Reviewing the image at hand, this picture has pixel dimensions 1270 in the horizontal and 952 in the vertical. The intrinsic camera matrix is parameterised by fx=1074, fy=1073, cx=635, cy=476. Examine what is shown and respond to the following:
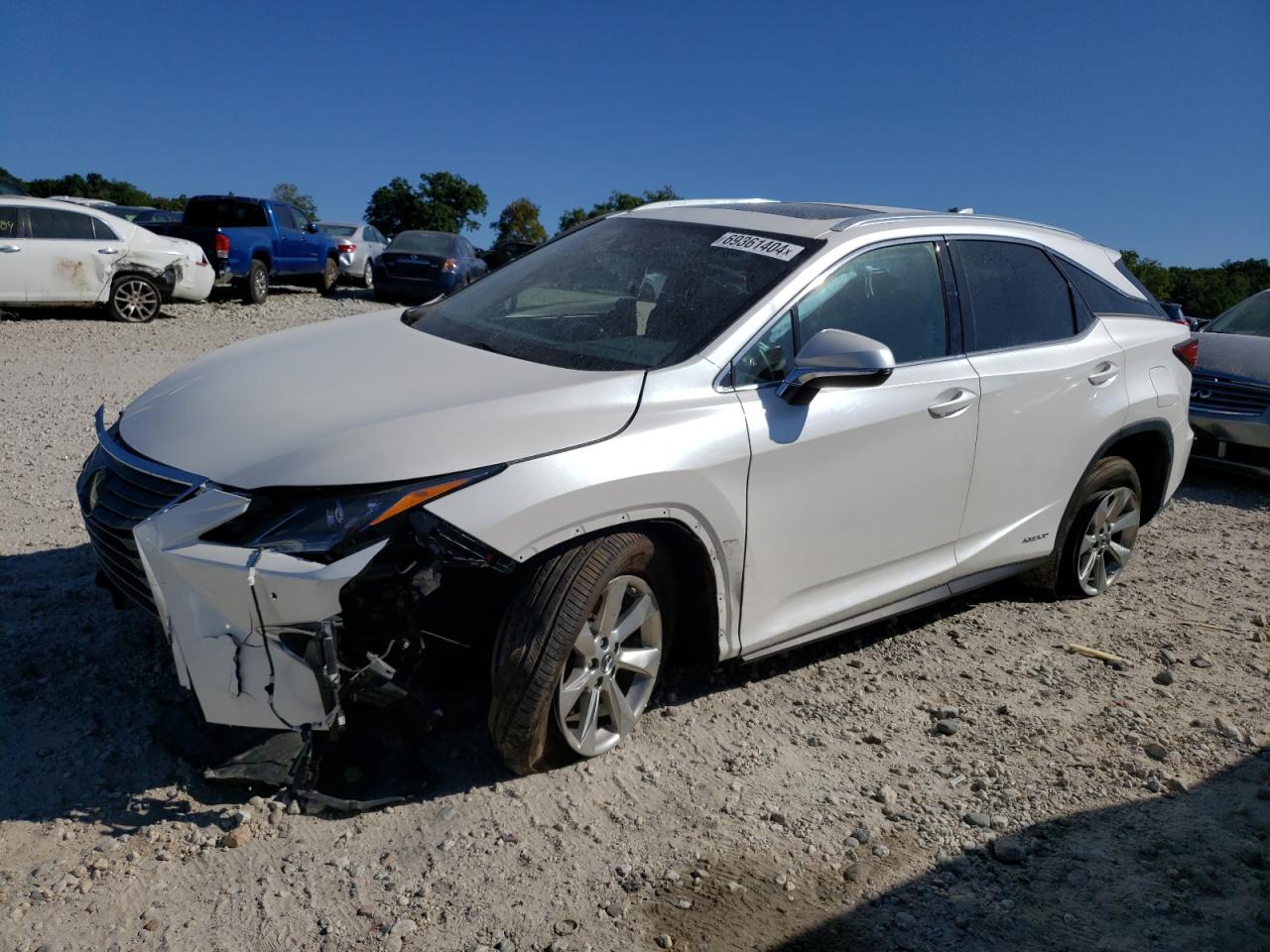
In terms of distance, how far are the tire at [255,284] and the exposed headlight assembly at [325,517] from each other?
50.8 ft

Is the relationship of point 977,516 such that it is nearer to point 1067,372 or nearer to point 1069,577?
point 1067,372

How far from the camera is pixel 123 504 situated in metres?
3.25

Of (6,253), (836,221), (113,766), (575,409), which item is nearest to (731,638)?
(575,409)

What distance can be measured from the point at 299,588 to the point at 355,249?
67.3 feet

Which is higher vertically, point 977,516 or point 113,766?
point 977,516

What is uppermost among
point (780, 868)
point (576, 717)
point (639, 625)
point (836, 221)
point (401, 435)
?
point (836, 221)

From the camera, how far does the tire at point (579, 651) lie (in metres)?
3.14

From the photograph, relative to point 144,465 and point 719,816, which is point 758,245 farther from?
point 144,465

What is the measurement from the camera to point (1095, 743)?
402cm

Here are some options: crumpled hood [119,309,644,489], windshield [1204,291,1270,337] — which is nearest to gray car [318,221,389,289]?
windshield [1204,291,1270,337]

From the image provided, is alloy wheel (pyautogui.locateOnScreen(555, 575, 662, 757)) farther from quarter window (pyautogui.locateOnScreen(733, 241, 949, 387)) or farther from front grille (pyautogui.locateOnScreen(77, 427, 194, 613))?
front grille (pyautogui.locateOnScreen(77, 427, 194, 613))

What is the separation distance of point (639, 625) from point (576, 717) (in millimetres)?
354

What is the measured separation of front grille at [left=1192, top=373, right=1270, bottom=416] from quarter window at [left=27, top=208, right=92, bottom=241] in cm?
1253

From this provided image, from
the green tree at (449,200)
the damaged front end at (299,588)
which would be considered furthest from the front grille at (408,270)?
the green tree at (449,200)
